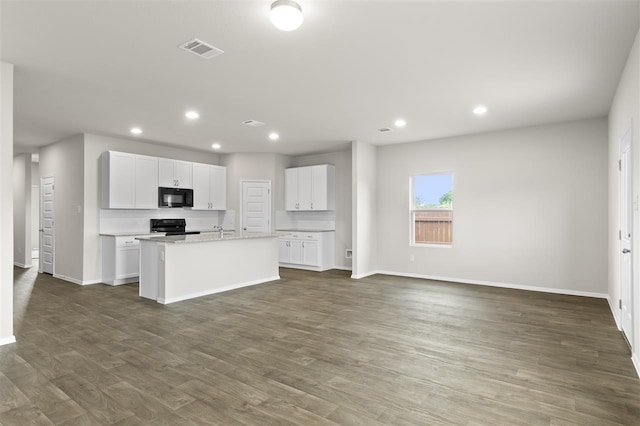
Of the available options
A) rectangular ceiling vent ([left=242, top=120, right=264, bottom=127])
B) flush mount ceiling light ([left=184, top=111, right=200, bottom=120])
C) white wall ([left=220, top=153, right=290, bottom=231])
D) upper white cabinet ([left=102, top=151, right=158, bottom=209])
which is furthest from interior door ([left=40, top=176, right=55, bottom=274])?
rectangular ceiling vent ([left=242, top=120, right=264, bottom=127])

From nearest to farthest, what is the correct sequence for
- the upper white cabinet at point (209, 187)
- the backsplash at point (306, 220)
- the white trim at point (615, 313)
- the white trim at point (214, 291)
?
the white trim at point (615, 313)
the white trim at point (214, 291)
the upper white cabinet at point (209, 187)
the backsplash at point (306, 220)

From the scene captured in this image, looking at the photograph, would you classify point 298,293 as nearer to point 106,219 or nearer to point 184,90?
point 184,90

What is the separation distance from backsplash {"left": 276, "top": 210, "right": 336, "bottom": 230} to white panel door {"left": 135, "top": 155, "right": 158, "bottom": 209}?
283cm

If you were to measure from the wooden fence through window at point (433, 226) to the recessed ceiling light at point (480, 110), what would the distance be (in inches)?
86.5

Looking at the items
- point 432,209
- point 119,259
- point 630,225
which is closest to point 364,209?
point 432,209

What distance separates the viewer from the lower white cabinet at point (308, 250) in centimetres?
803

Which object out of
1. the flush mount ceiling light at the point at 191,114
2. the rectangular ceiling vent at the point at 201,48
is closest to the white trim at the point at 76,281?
the flush mount ceiling light at the point at 191,114

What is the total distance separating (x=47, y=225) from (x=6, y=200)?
16.2ft

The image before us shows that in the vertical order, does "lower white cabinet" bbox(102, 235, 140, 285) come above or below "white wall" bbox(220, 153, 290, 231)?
below

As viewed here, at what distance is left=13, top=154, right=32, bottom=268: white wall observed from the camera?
28.2ft

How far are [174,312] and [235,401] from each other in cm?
257

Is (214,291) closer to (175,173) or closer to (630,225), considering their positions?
(175,173)

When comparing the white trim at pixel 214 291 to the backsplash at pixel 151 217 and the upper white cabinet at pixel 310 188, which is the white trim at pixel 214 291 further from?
the backsplash at pixel 151 217

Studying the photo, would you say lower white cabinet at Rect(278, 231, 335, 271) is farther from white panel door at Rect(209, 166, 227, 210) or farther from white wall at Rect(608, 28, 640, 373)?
white wall at Rect(608, 28, 640, 373)
